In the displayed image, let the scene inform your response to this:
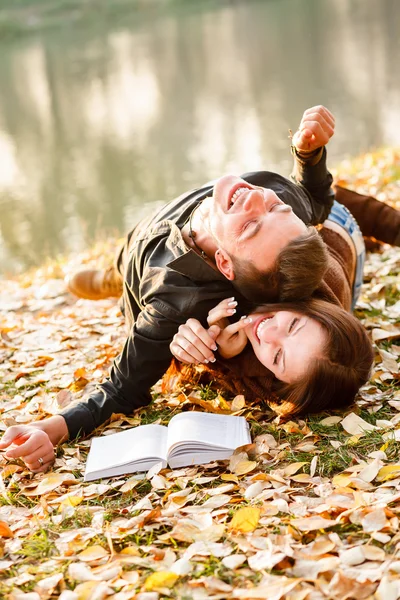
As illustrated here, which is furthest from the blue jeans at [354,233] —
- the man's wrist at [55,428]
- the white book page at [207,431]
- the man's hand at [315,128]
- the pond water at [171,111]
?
the pond water at [171,111]

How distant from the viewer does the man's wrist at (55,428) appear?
313 cm

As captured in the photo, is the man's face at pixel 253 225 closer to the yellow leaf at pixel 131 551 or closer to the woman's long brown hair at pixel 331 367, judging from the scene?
the woman's long brown hair at pixel 331 367

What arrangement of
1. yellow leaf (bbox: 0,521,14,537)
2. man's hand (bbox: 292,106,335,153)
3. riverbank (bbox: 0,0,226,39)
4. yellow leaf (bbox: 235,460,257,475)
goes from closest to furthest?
yellow leaf (bbox: 0,521,14,537) → yellow leaf (bbox: 235,460,257,475) → man's hand (bbox: 292,106,335,153) → riverbank (bbox: 0,0,226,39)

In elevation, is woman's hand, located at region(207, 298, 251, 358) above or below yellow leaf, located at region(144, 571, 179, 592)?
above

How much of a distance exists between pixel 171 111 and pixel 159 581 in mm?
14925

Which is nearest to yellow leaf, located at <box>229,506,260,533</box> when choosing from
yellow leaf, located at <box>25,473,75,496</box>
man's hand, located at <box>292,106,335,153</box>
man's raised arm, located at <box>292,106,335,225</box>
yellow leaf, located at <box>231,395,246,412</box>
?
yellow leaf, located at <box>25,473,75,496</box>

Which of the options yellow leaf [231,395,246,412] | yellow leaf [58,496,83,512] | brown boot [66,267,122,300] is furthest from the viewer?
brown boot [66,267,122,300]

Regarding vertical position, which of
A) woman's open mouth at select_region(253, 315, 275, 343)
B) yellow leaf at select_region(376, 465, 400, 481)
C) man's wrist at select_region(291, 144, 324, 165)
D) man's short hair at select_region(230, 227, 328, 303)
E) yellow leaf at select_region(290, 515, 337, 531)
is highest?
man's wrist at select_region(291, 144, 324, 165)

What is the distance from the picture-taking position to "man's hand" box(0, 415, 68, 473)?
116 inches

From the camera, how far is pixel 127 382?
3316 mm

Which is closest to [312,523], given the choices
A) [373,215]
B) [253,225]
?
[253,225]

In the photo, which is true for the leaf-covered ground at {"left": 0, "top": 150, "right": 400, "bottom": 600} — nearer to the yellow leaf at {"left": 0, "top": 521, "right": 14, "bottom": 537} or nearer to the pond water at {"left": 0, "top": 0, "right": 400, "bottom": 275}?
the yellow leaf at {"left": 0, "top": 521, "right": 14, "bottom": 537}

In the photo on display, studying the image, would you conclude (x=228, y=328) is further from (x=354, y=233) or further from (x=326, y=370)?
(x=354, y=233)

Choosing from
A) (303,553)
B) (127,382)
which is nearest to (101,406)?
(127,382)
